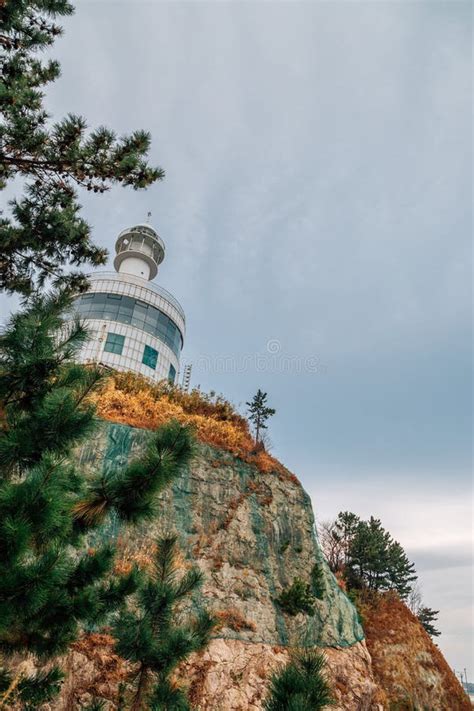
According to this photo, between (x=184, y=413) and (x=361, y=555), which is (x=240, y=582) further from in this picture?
(x=361, y=555)

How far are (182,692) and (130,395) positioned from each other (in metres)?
11.7

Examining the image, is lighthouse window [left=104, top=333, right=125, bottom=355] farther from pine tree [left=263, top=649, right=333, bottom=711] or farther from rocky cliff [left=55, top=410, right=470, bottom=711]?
pine tree [left=263, top=649, right=333, bottom=711]

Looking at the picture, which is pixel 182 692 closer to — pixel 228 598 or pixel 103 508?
pixel 103 508

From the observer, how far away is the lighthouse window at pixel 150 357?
28109 millimetres

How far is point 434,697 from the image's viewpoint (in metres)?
18.9

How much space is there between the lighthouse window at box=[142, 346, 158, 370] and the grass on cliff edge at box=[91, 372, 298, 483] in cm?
927

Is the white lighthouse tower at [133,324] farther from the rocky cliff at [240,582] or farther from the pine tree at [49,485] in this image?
the pine tree at [49,485]

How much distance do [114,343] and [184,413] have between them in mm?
12137

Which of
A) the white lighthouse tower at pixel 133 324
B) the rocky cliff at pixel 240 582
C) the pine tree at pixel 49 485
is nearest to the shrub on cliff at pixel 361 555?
the rocky cliff at pixel 240 582

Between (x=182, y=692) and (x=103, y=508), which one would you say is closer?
(x=103, y=508)

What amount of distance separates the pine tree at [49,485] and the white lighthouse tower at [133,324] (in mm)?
21192

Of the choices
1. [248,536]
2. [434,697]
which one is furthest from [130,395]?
[434,697]

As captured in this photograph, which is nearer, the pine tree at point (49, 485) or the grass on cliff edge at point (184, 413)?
the pine tree at point (49, 485)

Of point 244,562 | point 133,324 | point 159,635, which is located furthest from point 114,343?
point 159,635
